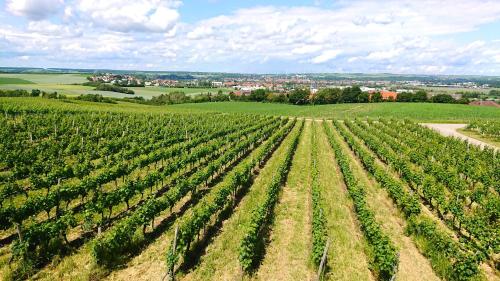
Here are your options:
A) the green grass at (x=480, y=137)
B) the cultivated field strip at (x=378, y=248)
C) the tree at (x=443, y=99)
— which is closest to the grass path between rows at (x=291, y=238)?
the cultivated field strip at (x=378, y=248)

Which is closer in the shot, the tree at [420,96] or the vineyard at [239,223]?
the vineyard at [239,223]

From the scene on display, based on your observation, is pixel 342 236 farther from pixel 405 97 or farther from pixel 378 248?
pixel 405 97

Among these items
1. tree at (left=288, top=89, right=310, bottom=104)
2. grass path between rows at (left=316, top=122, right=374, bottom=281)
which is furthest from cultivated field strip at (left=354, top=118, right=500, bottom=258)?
tree at (left=288, top=89, right=310, bottom=104)

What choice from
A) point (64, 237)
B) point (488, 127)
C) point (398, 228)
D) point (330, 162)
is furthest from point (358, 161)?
point (488, 127)

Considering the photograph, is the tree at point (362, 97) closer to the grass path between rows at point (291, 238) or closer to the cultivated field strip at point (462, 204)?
the cultivated field strip at point (462, 204)

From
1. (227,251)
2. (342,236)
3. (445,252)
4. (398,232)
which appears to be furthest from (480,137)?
(227,251)
